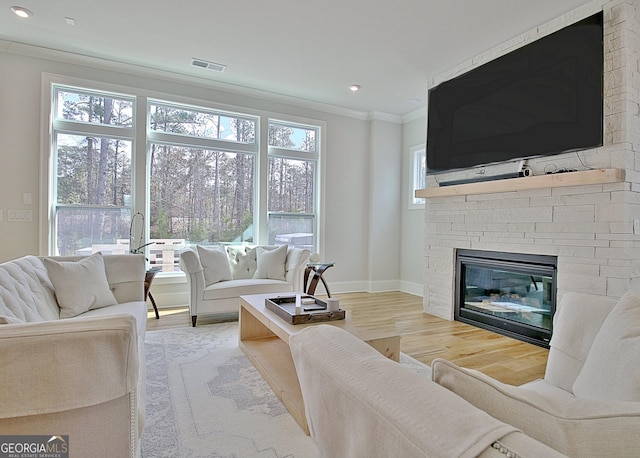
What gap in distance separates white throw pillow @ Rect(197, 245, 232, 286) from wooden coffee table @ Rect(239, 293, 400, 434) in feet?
3.31

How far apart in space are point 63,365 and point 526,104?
3895 millimetres

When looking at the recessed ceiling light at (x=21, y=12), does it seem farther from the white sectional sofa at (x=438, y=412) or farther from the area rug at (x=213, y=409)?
the white sectional sofa at (x=438, y=412)

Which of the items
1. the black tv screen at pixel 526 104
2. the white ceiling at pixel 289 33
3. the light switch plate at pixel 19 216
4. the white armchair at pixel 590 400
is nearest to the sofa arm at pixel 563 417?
the white armchair at pixel 590 400

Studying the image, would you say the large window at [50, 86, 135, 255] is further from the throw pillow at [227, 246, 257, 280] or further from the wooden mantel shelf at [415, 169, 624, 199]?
the wooden mantel shelf at [415, 169, 624, 199]

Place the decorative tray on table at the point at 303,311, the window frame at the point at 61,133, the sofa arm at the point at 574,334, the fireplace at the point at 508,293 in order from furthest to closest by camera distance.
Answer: the window frame at the point at 61,133, the fireplace at the point at 508,293, the decorative tray on table at the point at 303,311, the sofa arm at the point at 574,334

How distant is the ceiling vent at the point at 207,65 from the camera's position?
4.10 m

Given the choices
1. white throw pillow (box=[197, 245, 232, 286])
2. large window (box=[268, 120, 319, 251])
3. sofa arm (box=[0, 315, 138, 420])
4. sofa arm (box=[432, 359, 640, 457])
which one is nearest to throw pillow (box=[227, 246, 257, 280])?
white throw pillow (box=[197, 245, 232, 286])

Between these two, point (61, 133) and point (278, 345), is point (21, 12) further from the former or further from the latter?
point (278, 345)

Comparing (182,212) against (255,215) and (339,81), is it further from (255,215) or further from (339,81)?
(339,81)

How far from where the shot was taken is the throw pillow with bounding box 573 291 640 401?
2.91 feet

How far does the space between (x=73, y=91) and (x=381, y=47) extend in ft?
11.7

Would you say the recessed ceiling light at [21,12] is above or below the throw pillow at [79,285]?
above

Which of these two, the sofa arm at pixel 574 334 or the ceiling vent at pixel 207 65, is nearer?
the sofa arm at pixel 574 334

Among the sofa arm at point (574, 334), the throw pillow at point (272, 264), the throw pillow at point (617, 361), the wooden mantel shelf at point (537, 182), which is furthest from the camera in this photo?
the throw pillow at point (272, 264)
